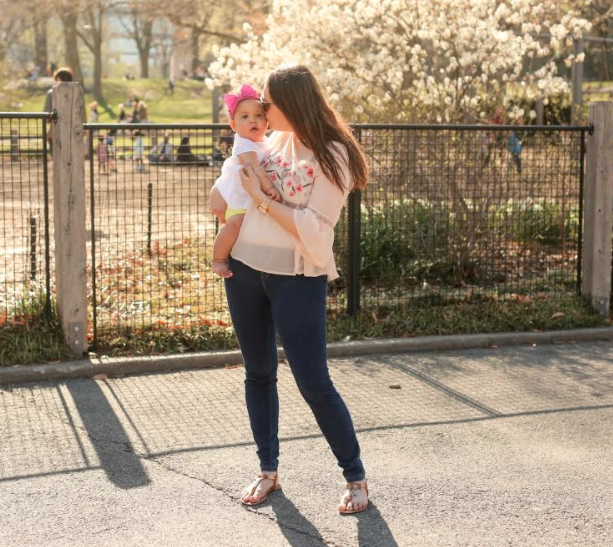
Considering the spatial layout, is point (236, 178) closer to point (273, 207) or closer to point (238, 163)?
point (238, 163)

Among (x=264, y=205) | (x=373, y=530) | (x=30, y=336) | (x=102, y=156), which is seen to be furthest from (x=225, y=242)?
(x=102, y=156)

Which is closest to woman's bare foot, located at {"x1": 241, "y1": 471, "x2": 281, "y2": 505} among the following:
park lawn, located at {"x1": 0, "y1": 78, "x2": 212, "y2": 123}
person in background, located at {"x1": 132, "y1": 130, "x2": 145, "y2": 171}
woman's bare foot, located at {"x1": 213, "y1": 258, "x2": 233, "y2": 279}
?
woman's bare foot, located at {"x1": 213, "y1": 258, "x2": 233, "y2": 279}

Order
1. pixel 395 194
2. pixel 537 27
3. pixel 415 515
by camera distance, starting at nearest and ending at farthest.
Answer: pixel 415 515, pixel 395 194, pixel 537 27

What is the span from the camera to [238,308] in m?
4.29

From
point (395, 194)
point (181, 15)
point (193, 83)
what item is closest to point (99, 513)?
point (395, 194)

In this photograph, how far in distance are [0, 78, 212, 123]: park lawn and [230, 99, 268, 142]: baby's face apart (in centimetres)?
3642

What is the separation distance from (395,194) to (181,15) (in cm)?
2160

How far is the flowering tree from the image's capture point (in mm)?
10586

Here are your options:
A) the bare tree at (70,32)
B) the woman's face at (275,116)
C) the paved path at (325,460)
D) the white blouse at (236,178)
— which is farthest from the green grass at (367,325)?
the bare tree at (70,32)

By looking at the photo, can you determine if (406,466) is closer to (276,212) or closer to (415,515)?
(415,515)

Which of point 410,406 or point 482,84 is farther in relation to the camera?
point 482,84

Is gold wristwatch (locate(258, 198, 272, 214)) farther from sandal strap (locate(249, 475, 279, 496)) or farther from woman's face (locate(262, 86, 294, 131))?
sandal strap (locate(249, 475, 279, 496))

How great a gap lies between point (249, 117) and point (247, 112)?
24 mm

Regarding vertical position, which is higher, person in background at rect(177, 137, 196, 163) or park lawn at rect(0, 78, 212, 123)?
park lawn at rect(0, 78, 212, 123)
